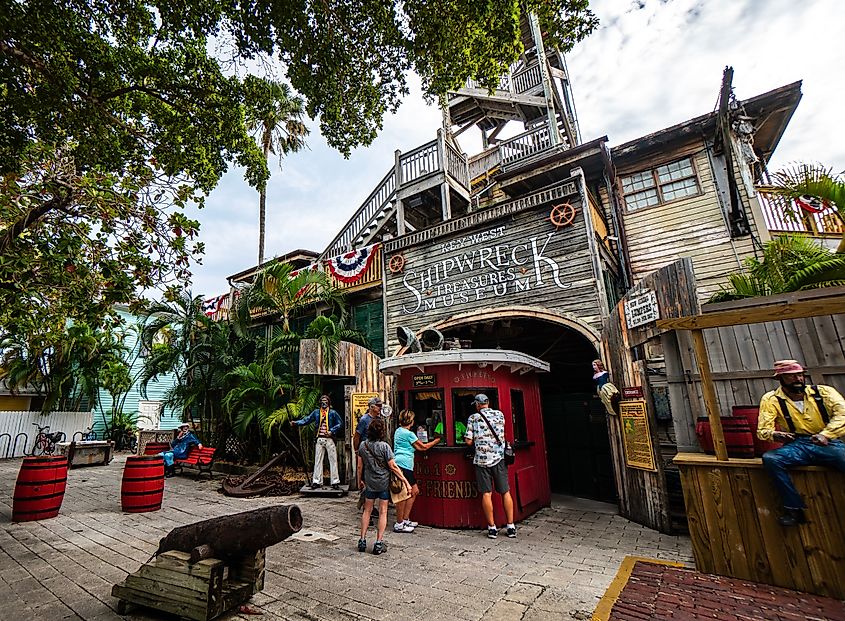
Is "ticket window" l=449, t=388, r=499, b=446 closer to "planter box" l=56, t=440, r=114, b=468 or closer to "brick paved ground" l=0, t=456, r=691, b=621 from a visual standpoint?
"brick paved ground" l=0, t=456, r=691, b=621

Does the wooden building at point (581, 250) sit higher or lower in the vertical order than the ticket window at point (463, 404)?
higher

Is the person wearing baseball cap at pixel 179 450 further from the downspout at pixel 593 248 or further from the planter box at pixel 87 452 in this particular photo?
the downspout at pixel 593 248

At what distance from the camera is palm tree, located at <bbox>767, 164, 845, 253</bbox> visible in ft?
19.5

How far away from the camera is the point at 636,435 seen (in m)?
5.97

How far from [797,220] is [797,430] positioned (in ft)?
26.7

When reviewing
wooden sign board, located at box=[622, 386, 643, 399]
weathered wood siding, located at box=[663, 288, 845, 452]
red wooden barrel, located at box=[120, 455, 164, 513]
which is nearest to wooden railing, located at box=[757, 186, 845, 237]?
weathered wood siding, located at box=[663, 288, 845, 452]

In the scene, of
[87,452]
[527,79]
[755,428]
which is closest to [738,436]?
[755,428]

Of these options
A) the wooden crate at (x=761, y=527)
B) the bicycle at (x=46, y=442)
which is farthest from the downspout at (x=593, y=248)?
the bicycle at (x=46, y=442)

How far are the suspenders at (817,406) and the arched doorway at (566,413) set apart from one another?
11.7ft

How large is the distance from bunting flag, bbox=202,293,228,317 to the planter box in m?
5.76

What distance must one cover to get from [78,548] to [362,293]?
8.63 m

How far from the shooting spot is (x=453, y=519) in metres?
6.03

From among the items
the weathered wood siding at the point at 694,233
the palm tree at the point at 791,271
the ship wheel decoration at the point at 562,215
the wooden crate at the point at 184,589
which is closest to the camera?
the wooden crate at the point at 184,589

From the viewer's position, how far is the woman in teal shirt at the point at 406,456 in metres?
5.75
